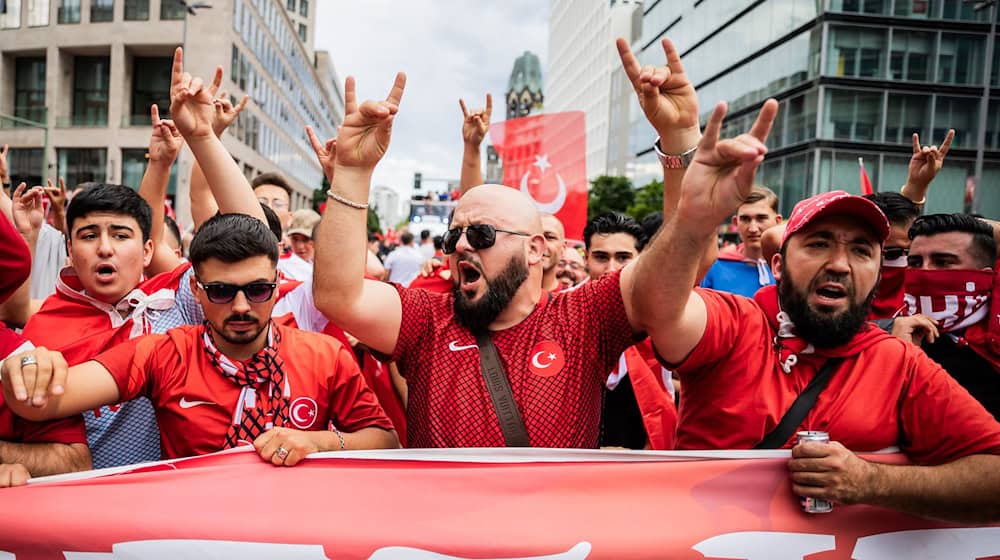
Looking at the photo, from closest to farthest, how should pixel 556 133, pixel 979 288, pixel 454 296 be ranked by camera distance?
pixel 454 296
pixel 979 288
pixel 556 133

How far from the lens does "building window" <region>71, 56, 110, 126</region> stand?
37094 millimetres

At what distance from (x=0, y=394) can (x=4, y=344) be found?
16cm

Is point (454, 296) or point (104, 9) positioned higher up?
point (104, 9)

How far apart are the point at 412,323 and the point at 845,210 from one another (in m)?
1.55

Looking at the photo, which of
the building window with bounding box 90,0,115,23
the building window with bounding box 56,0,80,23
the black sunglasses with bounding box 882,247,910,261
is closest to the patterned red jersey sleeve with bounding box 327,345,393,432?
the black sunglasses with bounding box 882,247,910,261

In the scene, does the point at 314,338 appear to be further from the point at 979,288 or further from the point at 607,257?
the point at 979,288

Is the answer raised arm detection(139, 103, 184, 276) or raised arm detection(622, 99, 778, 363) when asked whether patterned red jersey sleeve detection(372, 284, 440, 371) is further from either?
raised arm detection(139, 103, 184, 276)

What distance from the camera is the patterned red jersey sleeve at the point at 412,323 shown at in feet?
8.91

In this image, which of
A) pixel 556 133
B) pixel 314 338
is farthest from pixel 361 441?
pixel 556 133

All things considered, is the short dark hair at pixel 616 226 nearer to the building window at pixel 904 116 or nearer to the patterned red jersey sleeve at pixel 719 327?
the patterned red jersey sleeve at pixel 719 327

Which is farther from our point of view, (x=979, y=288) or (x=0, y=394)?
(x=979, y=288)

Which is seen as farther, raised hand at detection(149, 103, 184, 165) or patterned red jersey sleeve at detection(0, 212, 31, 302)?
raised hand at detection(149, 103, 184, 165)

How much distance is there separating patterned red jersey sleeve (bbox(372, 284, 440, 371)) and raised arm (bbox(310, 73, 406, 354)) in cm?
14

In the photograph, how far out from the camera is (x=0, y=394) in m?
2.39
